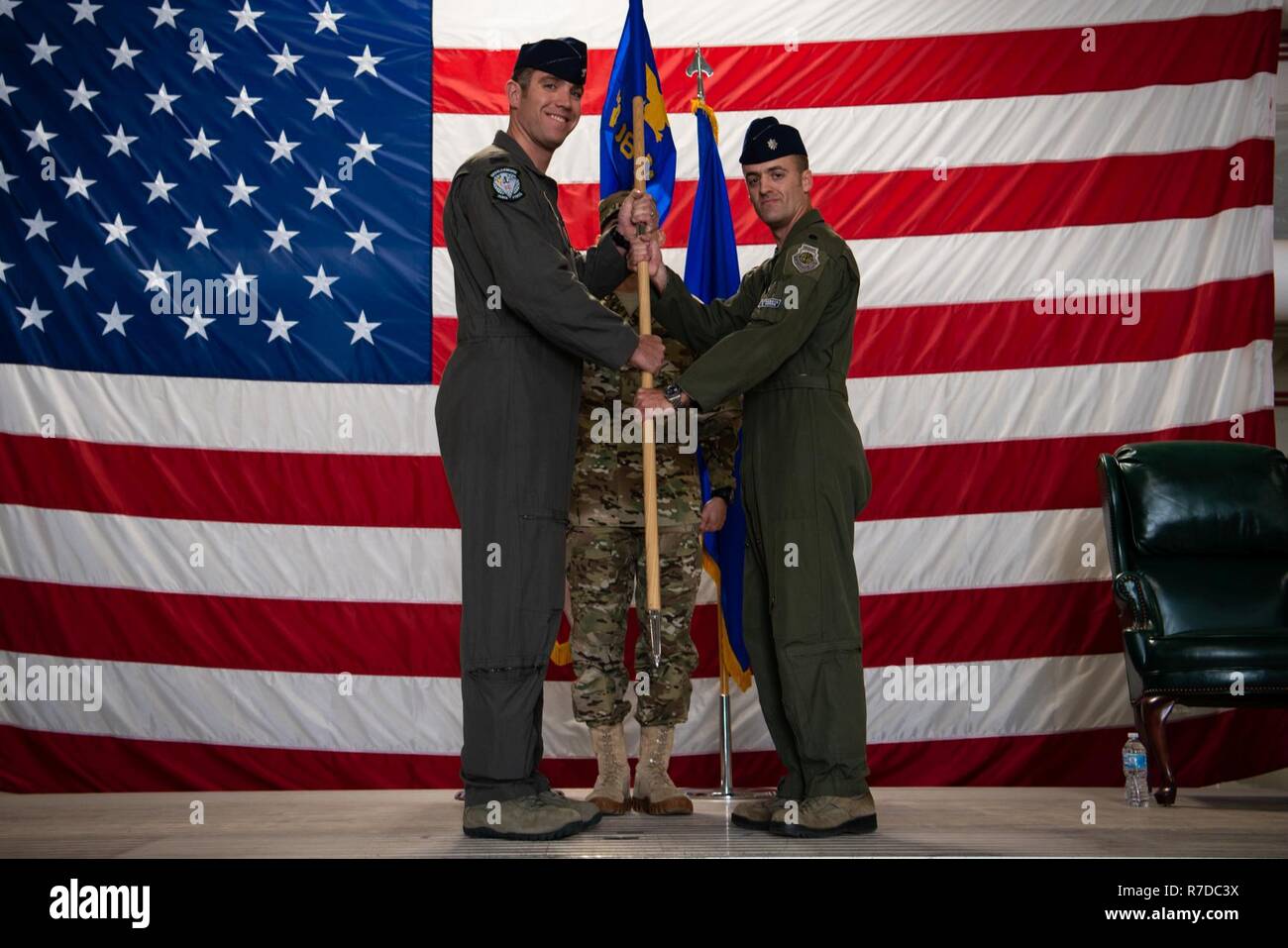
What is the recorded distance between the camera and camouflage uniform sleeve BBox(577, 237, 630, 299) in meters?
4.07

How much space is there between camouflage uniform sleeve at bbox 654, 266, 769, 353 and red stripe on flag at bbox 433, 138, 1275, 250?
1347 mm

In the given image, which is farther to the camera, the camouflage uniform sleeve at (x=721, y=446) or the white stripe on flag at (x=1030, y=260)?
the white stripe on flag at (x=1030, y=260)

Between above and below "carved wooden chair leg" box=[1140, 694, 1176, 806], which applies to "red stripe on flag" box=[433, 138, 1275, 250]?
above

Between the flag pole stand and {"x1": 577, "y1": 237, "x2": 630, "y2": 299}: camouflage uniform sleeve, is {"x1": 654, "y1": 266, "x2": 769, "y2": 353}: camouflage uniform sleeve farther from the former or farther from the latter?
the flag pole stand

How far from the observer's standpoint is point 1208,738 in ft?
17.5

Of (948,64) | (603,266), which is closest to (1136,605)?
(603,266)

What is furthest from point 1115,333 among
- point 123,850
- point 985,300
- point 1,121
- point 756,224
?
point 1,121

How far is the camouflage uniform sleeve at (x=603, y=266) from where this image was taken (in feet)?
13.4

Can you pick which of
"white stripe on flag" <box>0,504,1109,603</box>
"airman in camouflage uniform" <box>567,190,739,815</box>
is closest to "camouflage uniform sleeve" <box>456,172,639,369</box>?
"airman in camouflage uniform" <box>567,190,739,815</box>

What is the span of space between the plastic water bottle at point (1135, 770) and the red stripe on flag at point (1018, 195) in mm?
2345

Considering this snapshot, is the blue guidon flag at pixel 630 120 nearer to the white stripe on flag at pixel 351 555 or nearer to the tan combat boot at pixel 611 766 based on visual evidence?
the white stripe on flag at pixel 351 555

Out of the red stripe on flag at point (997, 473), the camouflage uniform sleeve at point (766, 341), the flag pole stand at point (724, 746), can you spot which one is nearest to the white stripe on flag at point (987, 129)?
the flag pole stand at point (724, 746)
